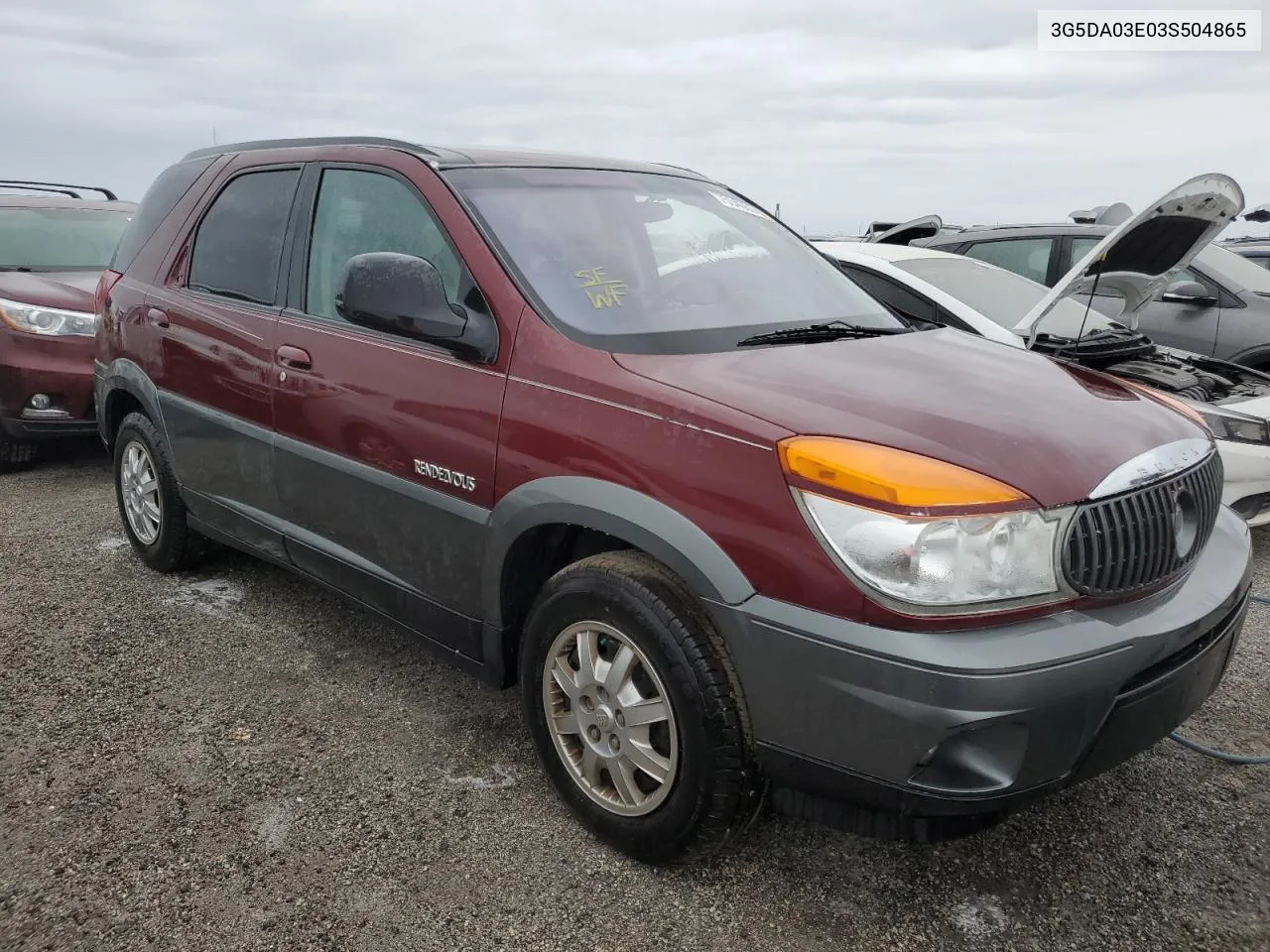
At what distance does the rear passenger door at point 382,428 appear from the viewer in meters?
2.61

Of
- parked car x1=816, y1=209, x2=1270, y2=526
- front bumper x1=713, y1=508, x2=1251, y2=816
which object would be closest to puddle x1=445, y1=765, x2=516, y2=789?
front bumper x1=713, y1=508, x2=1251, y2=816

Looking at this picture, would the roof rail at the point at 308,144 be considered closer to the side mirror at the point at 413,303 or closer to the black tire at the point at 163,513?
the side mirror at the point at 413,303

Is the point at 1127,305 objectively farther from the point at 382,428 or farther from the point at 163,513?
the point at 163,513

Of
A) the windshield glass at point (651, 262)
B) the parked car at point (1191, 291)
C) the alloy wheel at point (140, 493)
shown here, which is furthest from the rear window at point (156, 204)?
the parked car at point (1191, 291)

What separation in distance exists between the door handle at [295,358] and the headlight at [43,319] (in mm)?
3508

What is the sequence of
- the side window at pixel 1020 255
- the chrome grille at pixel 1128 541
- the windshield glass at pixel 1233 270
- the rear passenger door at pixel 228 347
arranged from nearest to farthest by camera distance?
the chrome grille at pixel 1128 541, the rear passenger door at pixel 228 347, the windshield glass at pixel 1233 270, the side window at pixel 1020 255

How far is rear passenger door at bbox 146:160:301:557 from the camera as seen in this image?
10.9 feet

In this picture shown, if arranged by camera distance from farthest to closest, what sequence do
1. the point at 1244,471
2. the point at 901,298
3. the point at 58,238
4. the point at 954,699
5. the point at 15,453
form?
the point at 58,238 → the point at 15,453 → the point at 901,298 → the point at 1244,471 → the point at 954,699

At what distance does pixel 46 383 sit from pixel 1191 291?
23.5ft

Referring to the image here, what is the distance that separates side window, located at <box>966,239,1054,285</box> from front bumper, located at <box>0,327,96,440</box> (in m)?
5.91

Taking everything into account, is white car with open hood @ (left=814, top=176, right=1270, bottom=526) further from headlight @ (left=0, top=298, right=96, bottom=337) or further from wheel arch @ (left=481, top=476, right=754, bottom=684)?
headlight @ (left=0, top=298, right=96, bottom=337)

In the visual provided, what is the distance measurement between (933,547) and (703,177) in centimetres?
222

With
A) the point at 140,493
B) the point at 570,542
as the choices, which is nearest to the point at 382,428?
the point at 570,542

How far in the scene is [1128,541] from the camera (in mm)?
2014
